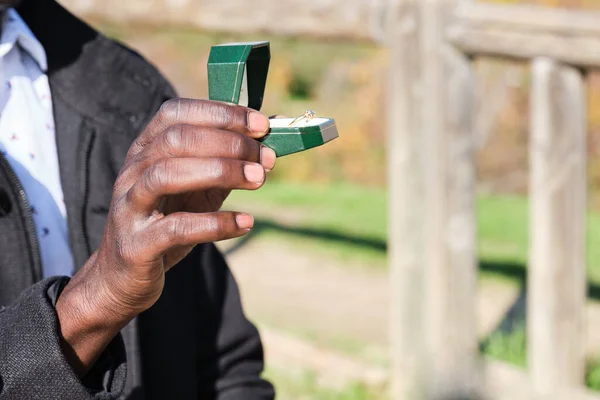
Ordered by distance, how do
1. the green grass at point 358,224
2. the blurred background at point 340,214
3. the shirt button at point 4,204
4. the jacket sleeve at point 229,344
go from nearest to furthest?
the shirt button at point 4,204, the jacket sleeve at point 229,344, the blurred background at point 340,214, the green grass at point 358,224

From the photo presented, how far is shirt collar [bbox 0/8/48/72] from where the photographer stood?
1.52 meters

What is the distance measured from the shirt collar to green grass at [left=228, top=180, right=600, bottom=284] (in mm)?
4529

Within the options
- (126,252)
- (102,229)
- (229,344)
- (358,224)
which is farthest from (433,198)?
(358,224)

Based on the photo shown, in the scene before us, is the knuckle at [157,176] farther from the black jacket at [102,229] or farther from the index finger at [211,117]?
the black jacket at [102,229]

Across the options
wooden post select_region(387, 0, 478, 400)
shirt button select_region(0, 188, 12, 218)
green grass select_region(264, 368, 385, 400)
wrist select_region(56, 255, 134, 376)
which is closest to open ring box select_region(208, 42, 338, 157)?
wrist select_region(56, 255, 134, 376)

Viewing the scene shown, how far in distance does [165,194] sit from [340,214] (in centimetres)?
665

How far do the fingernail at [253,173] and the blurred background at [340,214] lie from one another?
10.1 ft

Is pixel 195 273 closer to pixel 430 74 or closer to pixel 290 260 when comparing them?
pixel 430 74

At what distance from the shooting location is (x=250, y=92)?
3.79 ft

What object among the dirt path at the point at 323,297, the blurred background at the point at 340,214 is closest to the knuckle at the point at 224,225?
the blurred background at the point at 340,214

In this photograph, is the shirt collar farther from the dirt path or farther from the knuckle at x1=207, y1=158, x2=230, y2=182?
the dirt path

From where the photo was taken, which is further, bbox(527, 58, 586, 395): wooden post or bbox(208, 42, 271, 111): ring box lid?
bbox(527, 58, 586, 395): wooden post

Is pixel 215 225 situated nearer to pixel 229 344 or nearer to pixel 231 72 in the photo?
pixel 231 72

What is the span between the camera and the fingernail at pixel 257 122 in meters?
1.08
